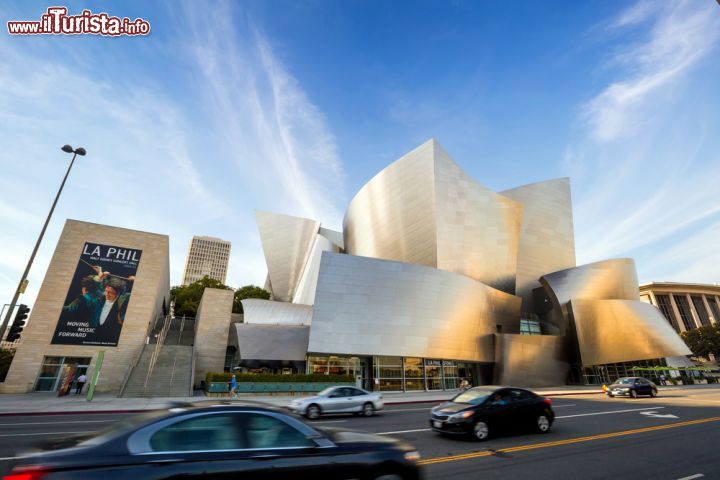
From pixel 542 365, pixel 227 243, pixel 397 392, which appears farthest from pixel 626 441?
pixel 227 243

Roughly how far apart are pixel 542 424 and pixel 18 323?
60.2 feet

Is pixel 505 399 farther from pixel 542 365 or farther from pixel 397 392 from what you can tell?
pixel 542 365

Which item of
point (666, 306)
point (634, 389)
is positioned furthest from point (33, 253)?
point (666, 306)

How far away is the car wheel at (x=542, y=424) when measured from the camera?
388 inches

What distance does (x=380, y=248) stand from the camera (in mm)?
44906

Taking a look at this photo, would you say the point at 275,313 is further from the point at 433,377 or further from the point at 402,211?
the point at 402,211

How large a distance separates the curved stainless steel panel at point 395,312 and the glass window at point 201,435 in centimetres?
2462

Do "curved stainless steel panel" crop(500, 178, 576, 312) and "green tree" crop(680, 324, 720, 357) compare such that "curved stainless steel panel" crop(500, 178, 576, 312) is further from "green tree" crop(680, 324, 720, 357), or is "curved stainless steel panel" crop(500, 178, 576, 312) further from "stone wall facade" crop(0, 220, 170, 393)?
"green tree" crop(680, 324, 720, 357)

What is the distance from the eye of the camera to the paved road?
6402 mm

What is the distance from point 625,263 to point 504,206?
51.3 ft

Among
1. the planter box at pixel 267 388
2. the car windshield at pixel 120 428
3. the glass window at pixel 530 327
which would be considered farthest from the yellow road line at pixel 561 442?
the glass window at pixel 530 327

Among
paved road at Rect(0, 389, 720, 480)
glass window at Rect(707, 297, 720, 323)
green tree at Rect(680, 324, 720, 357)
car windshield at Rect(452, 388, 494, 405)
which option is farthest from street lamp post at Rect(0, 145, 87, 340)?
glass window at Rect(707, 297, 720, 323)

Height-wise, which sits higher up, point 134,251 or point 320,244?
point 320,244

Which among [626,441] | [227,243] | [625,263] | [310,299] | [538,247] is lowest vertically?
[626,441]
